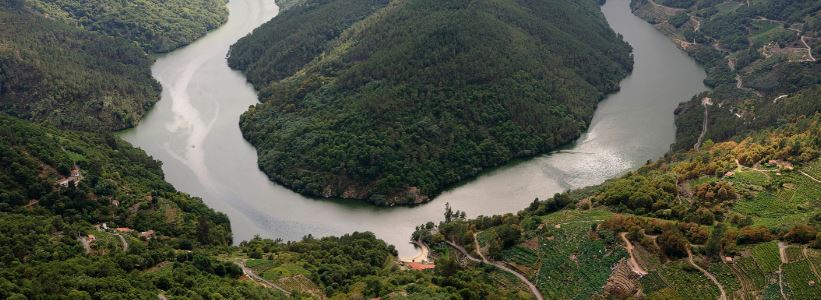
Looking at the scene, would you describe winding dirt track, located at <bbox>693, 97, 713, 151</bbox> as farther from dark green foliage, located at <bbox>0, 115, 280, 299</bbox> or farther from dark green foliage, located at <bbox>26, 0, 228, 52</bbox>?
dark green foliage, located at <bbox>26, 0, 228, 52</bbox>

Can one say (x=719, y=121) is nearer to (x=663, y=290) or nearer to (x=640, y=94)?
(x=640, y=94)

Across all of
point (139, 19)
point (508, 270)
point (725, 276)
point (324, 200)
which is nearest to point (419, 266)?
point (508, 270)

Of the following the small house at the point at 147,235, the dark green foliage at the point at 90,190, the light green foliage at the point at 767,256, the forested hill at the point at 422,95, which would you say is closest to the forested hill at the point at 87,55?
the forested hill at the point at 422,95

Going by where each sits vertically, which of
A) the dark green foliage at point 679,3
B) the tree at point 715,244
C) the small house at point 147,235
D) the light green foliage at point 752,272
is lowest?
the small house at point 147,235

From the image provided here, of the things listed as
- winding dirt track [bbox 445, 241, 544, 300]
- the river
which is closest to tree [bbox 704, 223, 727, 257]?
winding dirt track [bbox 445, 241, 544, 300]

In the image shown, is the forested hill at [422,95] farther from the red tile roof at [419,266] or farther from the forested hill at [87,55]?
the forested hill at [87,55]

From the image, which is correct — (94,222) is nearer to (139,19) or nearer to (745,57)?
(139,19)
